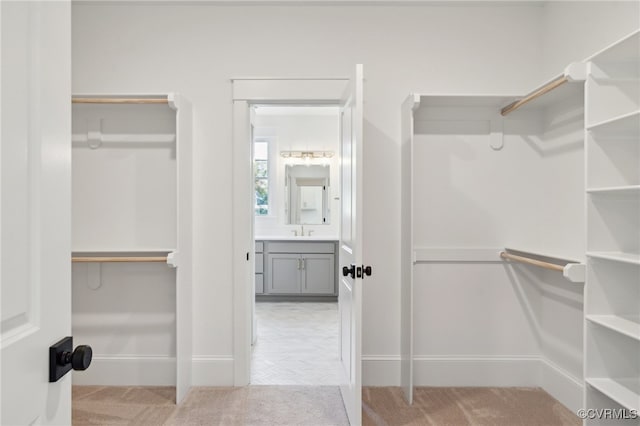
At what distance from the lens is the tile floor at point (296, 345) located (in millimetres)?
3375

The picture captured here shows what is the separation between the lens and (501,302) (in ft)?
10.5

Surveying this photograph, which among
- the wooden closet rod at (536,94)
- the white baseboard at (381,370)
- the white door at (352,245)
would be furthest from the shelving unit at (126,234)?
the wooden closet rod at (536,94)

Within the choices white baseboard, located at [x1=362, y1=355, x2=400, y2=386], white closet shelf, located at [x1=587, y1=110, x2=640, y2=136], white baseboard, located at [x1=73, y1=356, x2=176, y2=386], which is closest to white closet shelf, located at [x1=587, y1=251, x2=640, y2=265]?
white closet shelf, located at [x1=587, y1=110, x2=640, y2=136]

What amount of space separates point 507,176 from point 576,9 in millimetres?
1146

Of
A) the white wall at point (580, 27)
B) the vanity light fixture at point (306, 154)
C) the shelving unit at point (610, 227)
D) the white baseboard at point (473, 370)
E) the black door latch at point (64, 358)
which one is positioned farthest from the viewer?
the vanity light fixture at point (306, 154)

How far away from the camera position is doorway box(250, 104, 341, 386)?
15.7 feet

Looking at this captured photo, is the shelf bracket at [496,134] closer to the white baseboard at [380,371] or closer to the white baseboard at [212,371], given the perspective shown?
the white baseboard at [380,371]

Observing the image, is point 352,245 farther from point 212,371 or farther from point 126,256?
point 126,256

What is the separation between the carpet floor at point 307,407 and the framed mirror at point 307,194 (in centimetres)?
350

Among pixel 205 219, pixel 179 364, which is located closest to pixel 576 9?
pixel 205 219

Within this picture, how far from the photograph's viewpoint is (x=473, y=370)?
3180 millimetres

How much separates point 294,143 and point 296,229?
4.19 feet

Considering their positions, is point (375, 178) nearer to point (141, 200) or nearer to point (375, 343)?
point (375, 343)

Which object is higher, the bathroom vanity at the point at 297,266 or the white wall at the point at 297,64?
the white wall at the point at 297,64
